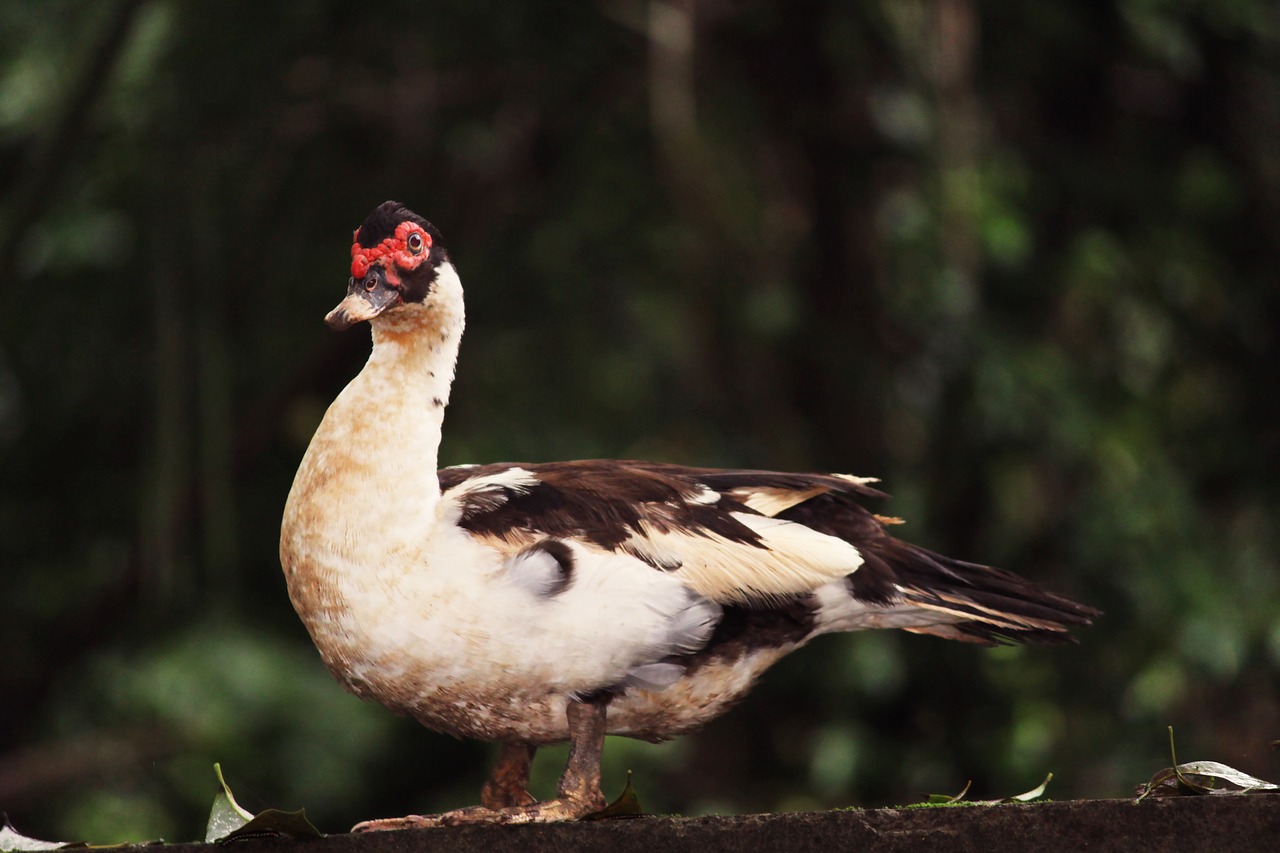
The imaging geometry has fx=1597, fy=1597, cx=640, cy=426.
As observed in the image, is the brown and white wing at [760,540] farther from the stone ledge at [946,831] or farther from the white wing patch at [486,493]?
the stone ledge at [946,831]

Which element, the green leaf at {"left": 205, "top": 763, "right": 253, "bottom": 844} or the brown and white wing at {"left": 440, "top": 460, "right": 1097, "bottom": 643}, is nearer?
the green leaf at {"left": 205, "top": 763, "right": 253, "bottom": 844}

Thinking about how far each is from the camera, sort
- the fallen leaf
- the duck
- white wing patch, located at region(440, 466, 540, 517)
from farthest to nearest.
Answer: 1. white wing patch, located at region(440, 466, 540, 517)
2. the duck
3. the fallen leaf

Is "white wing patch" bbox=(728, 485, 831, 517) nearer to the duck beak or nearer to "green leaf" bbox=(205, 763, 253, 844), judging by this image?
the duck beak

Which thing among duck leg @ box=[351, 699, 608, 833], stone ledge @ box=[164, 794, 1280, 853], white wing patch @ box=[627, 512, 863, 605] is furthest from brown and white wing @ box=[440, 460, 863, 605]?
stone ledge @ box=[164, 794, 1280, 853]

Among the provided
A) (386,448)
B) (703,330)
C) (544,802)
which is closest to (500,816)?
(544,802)

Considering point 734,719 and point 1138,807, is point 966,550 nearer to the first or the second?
point 734,719

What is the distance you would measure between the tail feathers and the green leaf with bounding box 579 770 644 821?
66 centimetres

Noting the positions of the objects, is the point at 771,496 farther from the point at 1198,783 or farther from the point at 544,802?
the point at 1198,783

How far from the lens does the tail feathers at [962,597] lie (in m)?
2.86

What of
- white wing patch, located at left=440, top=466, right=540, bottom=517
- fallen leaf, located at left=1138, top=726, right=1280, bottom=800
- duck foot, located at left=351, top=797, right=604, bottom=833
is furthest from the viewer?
white wing patch, located at left=440, top=466, right=540, bottom=517

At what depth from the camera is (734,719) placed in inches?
279

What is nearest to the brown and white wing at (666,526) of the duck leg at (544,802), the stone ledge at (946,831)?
the duck leg at (544,802)

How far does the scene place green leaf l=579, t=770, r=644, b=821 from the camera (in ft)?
7.71

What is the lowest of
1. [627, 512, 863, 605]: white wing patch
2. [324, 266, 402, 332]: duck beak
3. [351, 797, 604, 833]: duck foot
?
[351, 797, 604, 833]: duck foot
